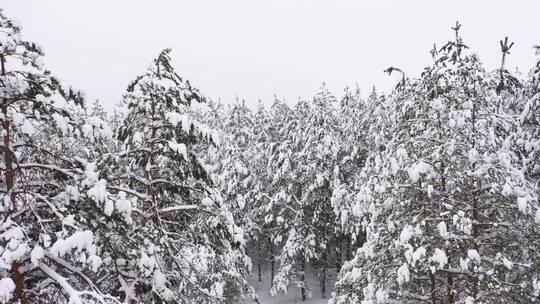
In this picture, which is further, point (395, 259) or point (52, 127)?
point (395, 259)

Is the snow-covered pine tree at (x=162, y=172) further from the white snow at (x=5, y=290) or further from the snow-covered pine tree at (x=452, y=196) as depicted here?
the snow-covered pine tree at (x=452, y=196)

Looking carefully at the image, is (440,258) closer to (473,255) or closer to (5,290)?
(473,255)

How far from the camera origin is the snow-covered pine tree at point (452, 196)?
343 inches

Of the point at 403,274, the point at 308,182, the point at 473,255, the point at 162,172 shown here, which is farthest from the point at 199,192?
the point at 308,182

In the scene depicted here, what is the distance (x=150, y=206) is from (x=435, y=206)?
587 centimetres

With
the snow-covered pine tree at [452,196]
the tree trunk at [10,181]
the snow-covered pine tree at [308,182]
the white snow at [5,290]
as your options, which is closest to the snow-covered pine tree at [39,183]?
the tree trunk at [10,181]

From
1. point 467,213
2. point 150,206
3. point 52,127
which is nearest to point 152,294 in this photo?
point 150,206

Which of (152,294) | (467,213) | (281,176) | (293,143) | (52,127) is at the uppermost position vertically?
(293,143)

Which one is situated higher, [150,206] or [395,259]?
[150,206]

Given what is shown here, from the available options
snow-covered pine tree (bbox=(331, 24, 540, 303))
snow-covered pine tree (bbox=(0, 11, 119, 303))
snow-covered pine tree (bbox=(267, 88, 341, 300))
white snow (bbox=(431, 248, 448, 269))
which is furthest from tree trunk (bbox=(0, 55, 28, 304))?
snow-covered pine tree (bbox=(267, 88, 341, 300))

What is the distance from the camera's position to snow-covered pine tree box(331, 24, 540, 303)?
8.71 m

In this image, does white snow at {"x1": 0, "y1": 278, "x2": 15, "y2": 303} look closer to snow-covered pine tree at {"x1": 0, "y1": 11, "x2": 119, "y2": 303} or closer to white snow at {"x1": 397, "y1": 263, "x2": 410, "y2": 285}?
snow-covered pine tree at {"x1": 0, "y1": 11, "x2": 119, "y2": 303}

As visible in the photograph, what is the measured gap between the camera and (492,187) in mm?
8391

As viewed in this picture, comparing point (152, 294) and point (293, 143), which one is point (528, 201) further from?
point (293, 143)
